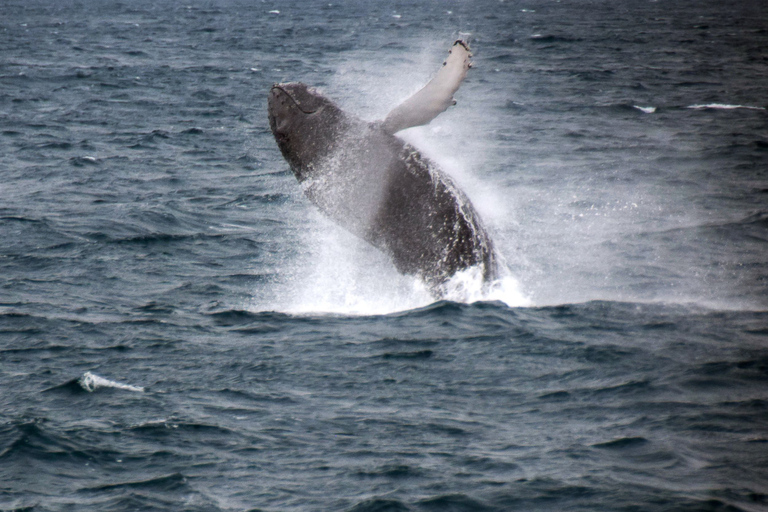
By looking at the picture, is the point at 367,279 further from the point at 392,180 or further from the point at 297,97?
the point at 297,97

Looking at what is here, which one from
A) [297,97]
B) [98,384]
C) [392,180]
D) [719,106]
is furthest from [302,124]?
[719,106]

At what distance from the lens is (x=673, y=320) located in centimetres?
1186

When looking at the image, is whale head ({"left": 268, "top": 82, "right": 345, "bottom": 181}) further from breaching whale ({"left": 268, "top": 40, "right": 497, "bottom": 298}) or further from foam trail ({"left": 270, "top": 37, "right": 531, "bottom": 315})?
foam trail ({"left": 270, "top": 37, "right": 531, "bottom": 315})

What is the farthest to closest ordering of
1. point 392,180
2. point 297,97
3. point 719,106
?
point 719,106, point 297,97, point 392,180

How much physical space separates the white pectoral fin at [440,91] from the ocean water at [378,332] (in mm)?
2206

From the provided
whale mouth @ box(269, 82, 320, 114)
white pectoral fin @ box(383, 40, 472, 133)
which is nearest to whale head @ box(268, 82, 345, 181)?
whale mouth @ box(269, 82, 320, 114)

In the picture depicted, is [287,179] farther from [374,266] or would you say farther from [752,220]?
[752,220]

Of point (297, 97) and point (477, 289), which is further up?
point (297, 97)

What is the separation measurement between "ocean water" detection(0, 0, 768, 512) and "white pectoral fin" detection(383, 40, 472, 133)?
7.24 feet

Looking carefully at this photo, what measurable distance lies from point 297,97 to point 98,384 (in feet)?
17.3

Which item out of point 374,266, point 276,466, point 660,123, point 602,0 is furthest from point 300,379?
point 602,0

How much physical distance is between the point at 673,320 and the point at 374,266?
4.53 m

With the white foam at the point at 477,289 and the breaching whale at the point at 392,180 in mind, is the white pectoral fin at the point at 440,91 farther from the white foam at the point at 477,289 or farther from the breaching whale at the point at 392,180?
the white foam at the point at 477,289

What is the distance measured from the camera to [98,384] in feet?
34.8
